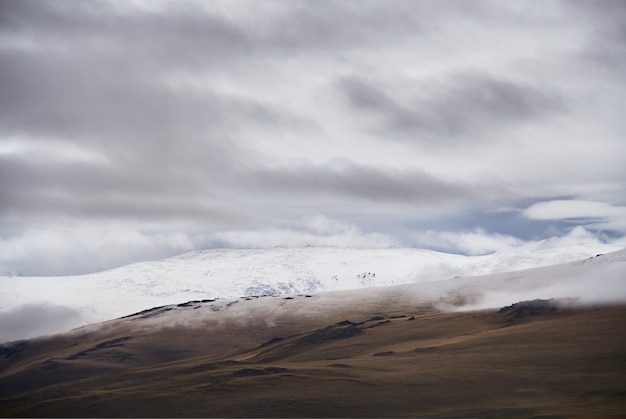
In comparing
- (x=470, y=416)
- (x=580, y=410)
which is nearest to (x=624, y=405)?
(x=580, y=410)

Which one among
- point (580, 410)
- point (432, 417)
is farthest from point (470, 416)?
point (580, 410)

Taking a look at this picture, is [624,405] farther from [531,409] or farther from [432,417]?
[432,417]

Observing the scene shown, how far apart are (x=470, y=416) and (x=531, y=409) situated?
1476cm

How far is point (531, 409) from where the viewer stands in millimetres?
194375

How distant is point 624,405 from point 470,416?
3674 cm

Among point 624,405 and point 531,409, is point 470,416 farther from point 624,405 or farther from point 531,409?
point 624,405

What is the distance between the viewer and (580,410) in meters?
189

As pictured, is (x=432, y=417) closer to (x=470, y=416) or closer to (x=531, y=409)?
(x=470, y=416)

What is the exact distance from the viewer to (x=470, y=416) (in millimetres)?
194125

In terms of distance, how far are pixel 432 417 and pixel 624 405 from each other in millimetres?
45547

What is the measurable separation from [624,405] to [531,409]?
72.2 ft

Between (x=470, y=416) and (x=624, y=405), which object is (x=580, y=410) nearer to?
(x=624, y=405)

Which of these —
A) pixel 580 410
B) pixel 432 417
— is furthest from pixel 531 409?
pixel 432 417

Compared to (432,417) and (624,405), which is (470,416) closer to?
(432,417)
